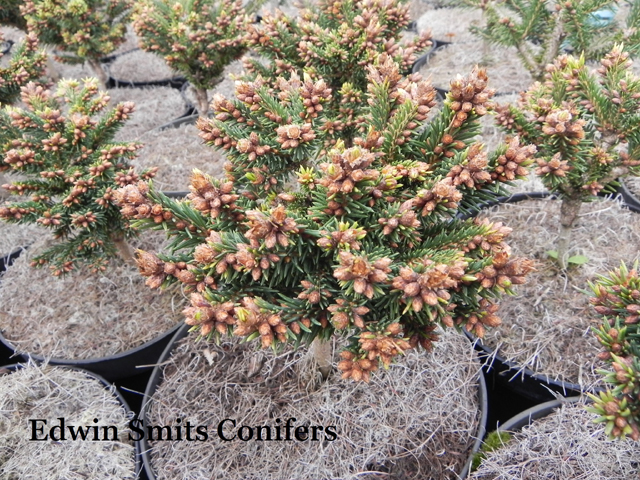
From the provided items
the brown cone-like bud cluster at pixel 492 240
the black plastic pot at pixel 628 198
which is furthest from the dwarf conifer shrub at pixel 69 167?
the black plastic pot at pixel 628 198

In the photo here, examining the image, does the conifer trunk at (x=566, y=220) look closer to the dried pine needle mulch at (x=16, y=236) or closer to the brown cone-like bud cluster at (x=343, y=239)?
the brown cone-like bud cluster at (x=343, y=239)

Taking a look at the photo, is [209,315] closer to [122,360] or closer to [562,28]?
[122,360]

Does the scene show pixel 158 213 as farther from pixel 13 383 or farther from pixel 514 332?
pixel 514 332

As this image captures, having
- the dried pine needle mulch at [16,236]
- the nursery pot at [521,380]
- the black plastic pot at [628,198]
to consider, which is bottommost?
the nursery pot at [521,380]

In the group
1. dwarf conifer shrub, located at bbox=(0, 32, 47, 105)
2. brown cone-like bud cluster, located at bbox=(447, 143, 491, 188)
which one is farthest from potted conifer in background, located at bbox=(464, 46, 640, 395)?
dwarf conifer shrub, located at bbox=(0, 32, 47, 105)

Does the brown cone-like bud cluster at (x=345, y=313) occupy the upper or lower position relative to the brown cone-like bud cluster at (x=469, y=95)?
lower

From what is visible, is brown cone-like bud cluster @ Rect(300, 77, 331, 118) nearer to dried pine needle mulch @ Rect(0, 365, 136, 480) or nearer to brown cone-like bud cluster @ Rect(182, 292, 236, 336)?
Answer: brown cone-like bud cluster @ Rect(182, 292, 236, 336)

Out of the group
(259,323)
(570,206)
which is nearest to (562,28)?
(570,206)
